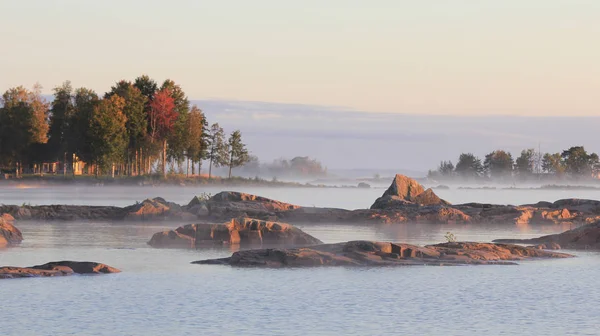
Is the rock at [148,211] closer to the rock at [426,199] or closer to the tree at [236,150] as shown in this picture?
the rock at [426,199]

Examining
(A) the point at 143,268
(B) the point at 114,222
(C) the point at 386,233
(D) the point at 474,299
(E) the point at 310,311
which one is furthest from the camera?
(B) the point at 114,222

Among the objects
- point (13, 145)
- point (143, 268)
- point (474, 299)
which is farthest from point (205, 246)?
point (13, 145)

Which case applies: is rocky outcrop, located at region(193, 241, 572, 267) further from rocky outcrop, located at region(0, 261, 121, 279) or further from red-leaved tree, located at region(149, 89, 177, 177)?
red-leaved tree, located at region(149, 89, 177, 177)

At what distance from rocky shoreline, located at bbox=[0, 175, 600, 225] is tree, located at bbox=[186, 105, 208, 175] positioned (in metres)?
82.3

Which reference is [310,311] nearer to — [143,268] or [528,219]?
[143,268]

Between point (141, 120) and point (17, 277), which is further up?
point (141, 120)

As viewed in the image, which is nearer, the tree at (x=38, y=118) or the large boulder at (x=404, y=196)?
the large boulder at (x=404, y=196)

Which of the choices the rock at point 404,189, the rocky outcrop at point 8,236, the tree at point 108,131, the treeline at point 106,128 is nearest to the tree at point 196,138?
the treeline at point 106,128

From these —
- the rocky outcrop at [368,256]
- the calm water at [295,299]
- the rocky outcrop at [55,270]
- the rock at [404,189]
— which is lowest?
the calm water at [295,299]

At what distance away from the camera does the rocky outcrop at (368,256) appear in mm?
28375

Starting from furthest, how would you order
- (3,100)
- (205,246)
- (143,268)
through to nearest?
(3,100), (205,246), (143,268)

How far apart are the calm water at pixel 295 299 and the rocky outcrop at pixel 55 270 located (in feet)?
1.86

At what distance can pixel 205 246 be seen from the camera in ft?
115

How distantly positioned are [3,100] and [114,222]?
98.0 metres
